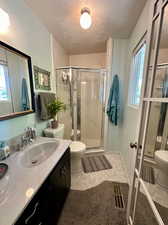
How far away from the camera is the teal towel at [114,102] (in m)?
2.26

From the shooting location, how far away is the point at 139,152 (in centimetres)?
95

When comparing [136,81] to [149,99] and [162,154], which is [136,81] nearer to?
[149,99]

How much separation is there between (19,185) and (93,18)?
2.23 meters

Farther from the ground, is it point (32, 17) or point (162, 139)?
point (32, 17)

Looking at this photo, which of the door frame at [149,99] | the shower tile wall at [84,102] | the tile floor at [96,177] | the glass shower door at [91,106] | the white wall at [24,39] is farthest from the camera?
the glass shower door at [91,106]

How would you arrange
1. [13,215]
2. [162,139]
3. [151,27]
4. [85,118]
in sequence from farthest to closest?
[85,118] → [151,27] → [162,139] → [13,215]

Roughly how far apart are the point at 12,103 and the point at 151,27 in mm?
1537

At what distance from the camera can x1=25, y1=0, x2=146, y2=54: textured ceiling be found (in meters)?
1.32

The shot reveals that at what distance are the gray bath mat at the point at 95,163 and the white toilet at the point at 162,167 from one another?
146 cm

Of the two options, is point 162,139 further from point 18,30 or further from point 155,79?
point 18,30

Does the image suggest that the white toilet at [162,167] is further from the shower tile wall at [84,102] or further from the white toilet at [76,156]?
the shower tile wall at [84,102]

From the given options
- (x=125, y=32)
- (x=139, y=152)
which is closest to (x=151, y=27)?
(x=139, y=152)

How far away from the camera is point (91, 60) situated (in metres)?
2.96

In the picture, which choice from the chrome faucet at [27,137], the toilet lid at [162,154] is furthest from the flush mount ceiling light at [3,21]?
the toilet lid at [162,154]
